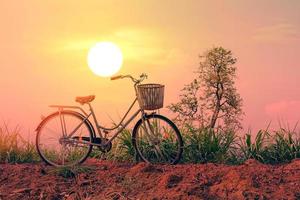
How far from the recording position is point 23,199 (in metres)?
7.36

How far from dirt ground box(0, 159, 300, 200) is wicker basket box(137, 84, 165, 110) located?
99 centimetres

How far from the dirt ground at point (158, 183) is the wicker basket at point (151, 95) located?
0.99 meters

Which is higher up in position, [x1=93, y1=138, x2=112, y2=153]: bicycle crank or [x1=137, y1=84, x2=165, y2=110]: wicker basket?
[x1=137, y1=84, x2=165, y2=110]: wicker basket

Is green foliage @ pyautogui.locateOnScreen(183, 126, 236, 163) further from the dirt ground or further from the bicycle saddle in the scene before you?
the bicycle saddle

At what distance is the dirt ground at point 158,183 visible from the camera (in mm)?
6754

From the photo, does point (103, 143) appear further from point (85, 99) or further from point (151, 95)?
point (151, 95)

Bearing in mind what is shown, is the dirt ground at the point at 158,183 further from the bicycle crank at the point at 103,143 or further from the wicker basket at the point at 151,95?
the wicker basket at the point at 151,95

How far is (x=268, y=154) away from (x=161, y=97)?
2286mm

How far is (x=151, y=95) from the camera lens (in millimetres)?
8430

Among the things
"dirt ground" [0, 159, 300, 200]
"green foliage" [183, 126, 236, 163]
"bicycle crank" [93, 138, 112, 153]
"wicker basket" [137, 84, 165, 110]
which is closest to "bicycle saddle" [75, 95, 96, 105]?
"bicycle crank" [93, 138, 112, 153]

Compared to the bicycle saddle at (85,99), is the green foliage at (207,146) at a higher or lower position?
lower

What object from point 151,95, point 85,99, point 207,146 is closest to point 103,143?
point 85,99

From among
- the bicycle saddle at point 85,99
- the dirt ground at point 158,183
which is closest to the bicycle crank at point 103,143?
the dirt ground at point 158,183

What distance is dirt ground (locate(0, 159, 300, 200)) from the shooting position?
6.75 metres
